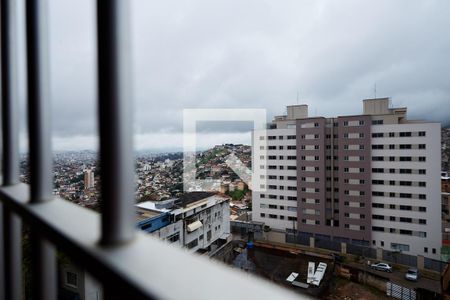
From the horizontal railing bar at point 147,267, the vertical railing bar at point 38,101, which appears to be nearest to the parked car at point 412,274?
the horizontal railing bar at point 147,267

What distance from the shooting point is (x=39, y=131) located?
627 mm

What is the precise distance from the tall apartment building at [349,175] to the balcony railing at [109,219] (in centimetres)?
191

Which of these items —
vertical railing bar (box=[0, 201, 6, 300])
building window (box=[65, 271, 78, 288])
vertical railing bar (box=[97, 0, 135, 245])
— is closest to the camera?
vertical railing bar (box=[97, 0, 135, 245])

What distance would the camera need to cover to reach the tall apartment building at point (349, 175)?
262 cm

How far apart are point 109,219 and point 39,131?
39 cm

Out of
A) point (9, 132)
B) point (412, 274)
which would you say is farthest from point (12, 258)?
point (412, 274)

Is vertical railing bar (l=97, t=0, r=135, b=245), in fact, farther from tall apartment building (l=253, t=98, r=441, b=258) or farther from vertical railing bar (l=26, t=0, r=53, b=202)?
tall apartment building (l=253, t=98, r=441, b=258)

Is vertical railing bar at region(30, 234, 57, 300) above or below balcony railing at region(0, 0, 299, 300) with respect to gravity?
below

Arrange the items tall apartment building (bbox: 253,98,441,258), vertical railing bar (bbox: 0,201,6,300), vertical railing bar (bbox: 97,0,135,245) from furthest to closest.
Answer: tall apartment building (bbox: 253,98,441,258) → vertical railing bar (bbox: 0,201,6,300) → vertical railing bar (bbox: 97,0,135,245)

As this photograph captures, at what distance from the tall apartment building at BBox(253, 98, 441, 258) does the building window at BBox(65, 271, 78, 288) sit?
1730 mm

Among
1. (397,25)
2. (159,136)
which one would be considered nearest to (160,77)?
(159,136)

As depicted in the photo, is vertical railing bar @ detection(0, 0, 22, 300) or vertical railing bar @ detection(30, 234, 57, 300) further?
vertical railing bar @ detection(0, 0, 22, 300)

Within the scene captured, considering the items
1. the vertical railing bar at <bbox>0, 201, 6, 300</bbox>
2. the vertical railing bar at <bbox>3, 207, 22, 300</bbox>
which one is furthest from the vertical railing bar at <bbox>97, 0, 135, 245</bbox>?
the vertical railing bar at <bbox>0, 201, 6, 300</bbox>

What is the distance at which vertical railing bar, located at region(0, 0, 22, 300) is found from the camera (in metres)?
0.82
